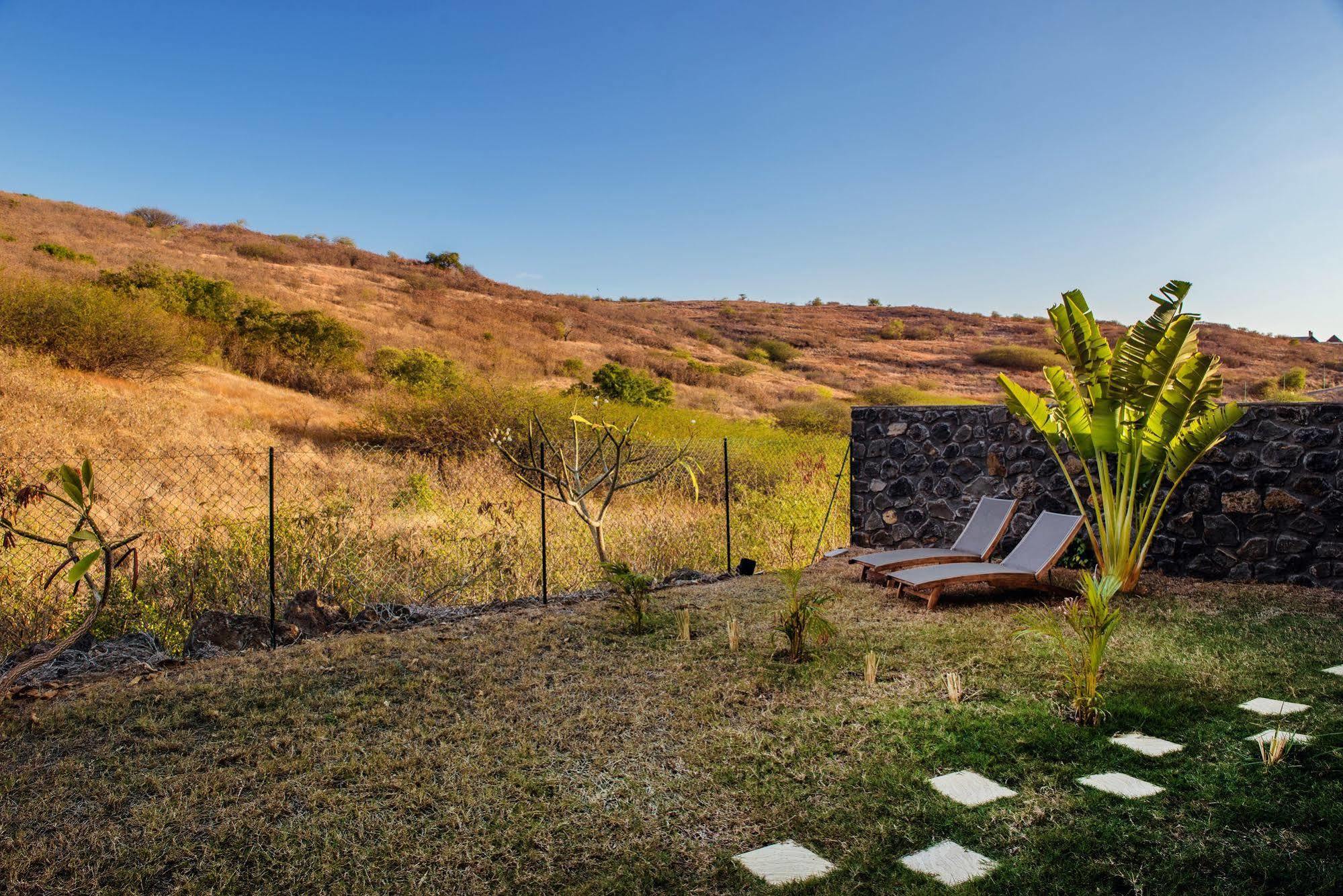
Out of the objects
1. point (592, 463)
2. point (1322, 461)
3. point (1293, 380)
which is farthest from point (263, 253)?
point (1293, 380)

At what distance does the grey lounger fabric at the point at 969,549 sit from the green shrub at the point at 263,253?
33.1 meters

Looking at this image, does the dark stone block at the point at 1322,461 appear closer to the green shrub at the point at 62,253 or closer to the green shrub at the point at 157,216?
the green shrub at the point at 62,253

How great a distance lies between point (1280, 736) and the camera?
10.5 ft

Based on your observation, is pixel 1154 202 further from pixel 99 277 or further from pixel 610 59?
pixel 99 277

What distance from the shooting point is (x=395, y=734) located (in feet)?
12.0

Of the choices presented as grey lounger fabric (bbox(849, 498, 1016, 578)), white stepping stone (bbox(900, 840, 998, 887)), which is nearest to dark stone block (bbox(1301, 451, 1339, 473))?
grey lounger fabric (bbox(849, 498, 1016, 578))

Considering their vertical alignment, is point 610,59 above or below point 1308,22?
above

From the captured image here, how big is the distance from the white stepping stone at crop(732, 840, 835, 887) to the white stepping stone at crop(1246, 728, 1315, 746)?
2140mm

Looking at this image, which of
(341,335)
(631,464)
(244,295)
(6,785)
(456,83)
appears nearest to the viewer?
(6,785)

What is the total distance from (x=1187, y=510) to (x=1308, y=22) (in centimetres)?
557

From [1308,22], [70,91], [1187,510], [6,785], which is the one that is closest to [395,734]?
[6,785]

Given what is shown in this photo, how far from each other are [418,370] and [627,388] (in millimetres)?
5282

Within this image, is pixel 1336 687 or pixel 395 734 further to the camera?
pixel 1336 687

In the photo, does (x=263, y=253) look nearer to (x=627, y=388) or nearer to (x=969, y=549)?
(x=627, y=388)
